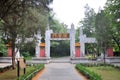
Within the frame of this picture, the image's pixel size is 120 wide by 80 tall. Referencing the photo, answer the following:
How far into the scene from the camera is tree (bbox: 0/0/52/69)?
53.7 feet

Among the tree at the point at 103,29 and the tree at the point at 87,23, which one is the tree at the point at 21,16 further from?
the tree at the point at 87,23

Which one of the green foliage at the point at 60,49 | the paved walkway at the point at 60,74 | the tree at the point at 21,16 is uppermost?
the tree at the point at 21,16

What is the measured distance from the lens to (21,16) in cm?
1825

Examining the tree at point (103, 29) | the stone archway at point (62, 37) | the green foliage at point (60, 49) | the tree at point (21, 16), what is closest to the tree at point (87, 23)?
the green foliage at point (60, 49)

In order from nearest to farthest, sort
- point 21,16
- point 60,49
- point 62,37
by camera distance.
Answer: point 21,16 < point 62,37 < point 60,49

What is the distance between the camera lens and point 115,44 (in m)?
38.2

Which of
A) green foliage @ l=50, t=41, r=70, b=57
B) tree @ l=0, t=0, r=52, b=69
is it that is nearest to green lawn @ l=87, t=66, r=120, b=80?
tree @ l=0, t=0, r=52, b=69

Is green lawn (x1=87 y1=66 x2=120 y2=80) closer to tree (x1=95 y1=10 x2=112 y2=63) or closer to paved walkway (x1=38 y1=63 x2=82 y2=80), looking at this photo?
paved walkway (x1=38 y1=63 x2=82 y2=80)

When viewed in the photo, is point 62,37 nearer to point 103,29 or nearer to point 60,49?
point 103,29

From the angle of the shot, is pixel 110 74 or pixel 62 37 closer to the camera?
pixel 110 74

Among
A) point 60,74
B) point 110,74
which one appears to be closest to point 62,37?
point 60,74

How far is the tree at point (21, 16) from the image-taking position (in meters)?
16.4

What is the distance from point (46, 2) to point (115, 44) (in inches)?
929

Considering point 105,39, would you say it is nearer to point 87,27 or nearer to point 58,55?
point 87,27
